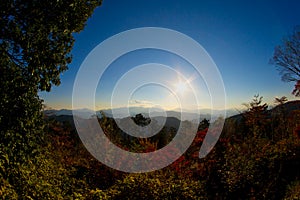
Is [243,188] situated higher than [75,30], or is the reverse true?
[75,30]

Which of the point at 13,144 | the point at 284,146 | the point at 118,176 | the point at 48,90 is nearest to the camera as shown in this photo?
the point at 13,144

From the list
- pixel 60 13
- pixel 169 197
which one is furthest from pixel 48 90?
pixel 169 197

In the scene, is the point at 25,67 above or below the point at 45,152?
above

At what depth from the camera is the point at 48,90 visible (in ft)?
20.8

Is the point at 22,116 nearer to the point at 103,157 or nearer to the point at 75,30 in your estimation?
the point at 75,30

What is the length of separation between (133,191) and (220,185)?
3.23 meters

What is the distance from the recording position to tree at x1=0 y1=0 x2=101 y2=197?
5.38 m

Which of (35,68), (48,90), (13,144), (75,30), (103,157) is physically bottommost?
(103,157)

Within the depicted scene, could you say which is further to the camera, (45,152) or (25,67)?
(45,152)

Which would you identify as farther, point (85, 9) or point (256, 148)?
point (256, 148)

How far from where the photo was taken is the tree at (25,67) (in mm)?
5383

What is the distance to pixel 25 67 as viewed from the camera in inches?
227

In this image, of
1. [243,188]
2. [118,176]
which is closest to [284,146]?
[243,188]

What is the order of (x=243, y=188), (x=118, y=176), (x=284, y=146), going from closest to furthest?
(x=243, y=188) < (x=118, y=176) < (x=284, y=146)
